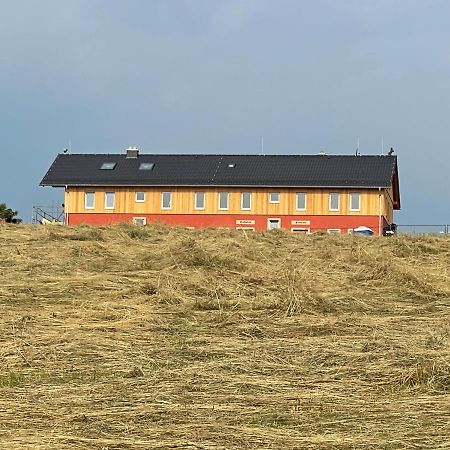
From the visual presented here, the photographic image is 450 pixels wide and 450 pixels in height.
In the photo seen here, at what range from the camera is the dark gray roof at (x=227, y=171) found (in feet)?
161

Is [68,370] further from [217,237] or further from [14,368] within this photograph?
[217,237]

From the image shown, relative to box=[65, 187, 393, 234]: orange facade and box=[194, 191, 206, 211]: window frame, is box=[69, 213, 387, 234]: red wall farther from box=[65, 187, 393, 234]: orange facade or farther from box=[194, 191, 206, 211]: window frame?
box=[194, 191, 206, 211]: window frame

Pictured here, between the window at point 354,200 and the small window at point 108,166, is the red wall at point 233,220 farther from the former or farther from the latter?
the small window at point 108,166

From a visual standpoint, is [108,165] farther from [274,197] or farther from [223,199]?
[274,197]

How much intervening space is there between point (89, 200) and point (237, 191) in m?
10.1

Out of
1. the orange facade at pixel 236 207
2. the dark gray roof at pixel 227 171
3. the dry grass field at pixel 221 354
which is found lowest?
the dry grass field at pixel 221 354

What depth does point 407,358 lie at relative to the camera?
6.52 metres

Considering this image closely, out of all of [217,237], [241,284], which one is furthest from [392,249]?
[241,284]

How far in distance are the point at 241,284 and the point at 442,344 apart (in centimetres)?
451

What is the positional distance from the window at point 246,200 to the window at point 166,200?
4.86 m

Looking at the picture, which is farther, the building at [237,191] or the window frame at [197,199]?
the window frame at [197,199]

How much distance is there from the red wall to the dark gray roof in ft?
6.87

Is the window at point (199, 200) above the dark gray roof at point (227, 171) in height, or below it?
below

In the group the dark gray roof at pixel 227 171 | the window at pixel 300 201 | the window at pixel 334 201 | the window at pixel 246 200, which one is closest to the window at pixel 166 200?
the dark gray roof at pixel 227 171
